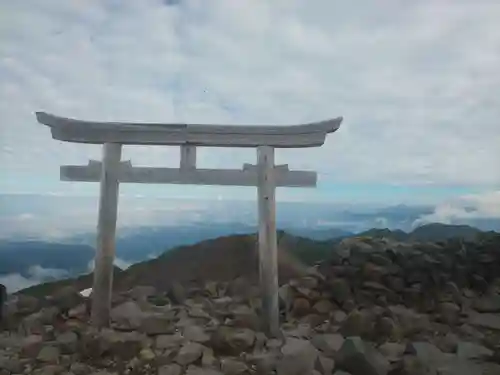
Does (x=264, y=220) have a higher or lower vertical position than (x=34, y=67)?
lower

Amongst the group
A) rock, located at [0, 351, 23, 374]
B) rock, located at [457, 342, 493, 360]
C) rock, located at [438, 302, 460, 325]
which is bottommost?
rock, located at [0, 351, 23, 374]

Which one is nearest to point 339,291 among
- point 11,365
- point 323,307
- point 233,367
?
point 323,307

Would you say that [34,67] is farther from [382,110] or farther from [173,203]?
[382,110]

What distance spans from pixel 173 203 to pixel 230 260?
287 millimetres

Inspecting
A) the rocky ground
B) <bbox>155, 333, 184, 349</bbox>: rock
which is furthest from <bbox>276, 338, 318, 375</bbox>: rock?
<bbox>155, 333, 184, 349</bbox>: rock

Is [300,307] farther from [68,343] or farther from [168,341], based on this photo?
[68,343]

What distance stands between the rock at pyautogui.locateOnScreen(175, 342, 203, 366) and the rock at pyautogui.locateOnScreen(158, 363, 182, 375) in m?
0.02

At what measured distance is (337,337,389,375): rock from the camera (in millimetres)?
1444

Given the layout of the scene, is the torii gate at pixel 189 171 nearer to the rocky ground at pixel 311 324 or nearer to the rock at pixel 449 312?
the rocky ground at pixel 311 324

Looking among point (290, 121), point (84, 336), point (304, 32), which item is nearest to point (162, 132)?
point (290, 121)

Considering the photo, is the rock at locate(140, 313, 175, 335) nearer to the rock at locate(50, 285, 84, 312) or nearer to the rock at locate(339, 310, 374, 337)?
the rock at locate(50, 285, 84, 312)

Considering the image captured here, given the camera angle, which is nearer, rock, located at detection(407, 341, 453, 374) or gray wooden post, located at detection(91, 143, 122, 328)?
rock, located at detection(407, 341, 453, 374)

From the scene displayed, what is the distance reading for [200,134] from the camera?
1.75 metres

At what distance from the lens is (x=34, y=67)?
167 centimetres
